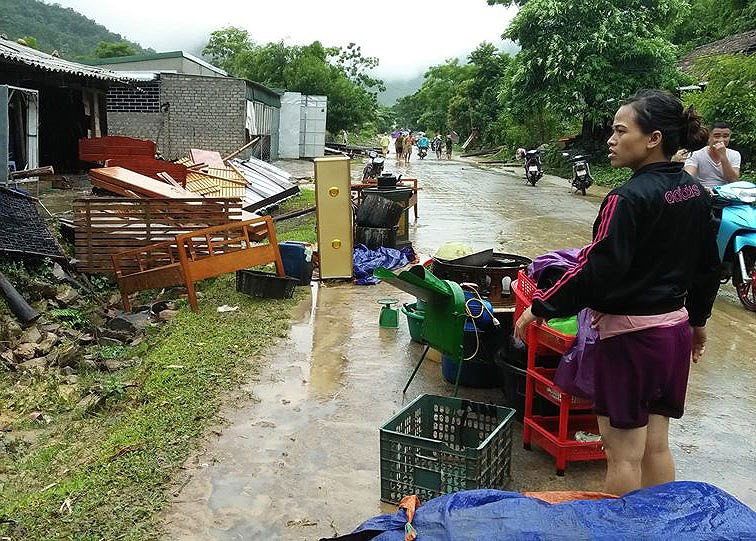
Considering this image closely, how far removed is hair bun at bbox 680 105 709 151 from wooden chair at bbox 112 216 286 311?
530cm

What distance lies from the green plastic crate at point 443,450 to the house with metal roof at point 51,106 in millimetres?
9434

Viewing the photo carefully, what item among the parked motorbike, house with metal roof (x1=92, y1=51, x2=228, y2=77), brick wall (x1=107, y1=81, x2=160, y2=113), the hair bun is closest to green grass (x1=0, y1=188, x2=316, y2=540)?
the hair bun

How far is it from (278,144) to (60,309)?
21.6 metres

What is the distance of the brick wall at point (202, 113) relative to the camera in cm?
1894

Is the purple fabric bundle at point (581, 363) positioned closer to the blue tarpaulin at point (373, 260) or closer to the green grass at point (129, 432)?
the green grass at point (129, 432)

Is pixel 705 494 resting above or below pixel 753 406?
above

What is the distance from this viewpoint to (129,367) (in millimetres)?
5945

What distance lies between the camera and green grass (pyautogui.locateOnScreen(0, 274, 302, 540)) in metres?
3.15

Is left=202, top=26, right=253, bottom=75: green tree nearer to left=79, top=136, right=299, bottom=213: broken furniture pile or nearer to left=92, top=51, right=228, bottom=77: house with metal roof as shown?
left=92, top=51, right=228, bottom=77: house with metal roof

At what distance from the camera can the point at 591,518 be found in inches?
88.8

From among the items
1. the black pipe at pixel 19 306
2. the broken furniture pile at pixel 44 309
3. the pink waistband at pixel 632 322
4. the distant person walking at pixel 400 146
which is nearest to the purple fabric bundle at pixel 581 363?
the pink waistband at pixel 632 322

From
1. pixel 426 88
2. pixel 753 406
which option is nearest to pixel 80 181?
pixel 753 406

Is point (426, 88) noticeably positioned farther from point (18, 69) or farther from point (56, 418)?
point (56, 418)

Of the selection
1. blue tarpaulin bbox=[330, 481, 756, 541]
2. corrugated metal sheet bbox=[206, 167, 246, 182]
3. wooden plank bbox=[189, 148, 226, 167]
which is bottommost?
blue tarpaulin bbox=[330, 481, 756, 541]
